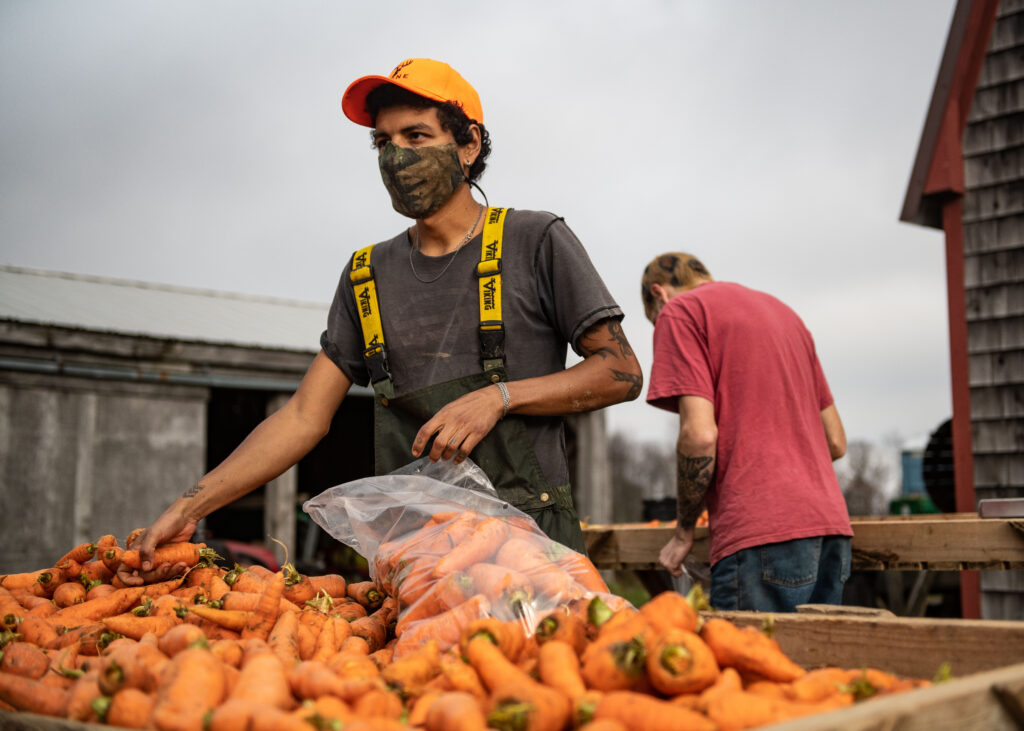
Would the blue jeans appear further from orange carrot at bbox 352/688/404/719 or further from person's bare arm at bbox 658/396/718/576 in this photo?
orange carrot at bbox 352/688/404/719

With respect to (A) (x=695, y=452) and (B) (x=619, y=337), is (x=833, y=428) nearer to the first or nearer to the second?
(A) (x=695, y=452)

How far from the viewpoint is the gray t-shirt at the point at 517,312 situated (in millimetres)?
2355

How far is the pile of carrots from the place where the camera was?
117 centimetres

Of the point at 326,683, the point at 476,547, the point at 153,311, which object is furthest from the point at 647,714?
the point at 153,311

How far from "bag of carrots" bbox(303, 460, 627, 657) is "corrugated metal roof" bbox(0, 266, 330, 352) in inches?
307

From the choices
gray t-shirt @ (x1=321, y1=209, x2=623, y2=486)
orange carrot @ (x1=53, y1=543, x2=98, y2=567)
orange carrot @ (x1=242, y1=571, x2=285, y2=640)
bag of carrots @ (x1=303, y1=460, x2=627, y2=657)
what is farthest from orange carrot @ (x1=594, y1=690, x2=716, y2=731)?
orange carrot @ (x1=53, y1=543, x2=98, y2=567)

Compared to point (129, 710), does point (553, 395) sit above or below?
above

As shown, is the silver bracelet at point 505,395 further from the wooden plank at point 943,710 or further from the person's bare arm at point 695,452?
the wooden plank at point 943,710

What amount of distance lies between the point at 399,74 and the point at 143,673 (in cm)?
168

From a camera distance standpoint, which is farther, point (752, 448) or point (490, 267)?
point (752, 448)

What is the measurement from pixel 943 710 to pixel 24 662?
151 centimetres

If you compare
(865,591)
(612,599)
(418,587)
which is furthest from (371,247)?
(865,591)

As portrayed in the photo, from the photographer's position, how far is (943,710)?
102cm

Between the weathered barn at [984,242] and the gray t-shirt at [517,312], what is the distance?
4505 millimetres
